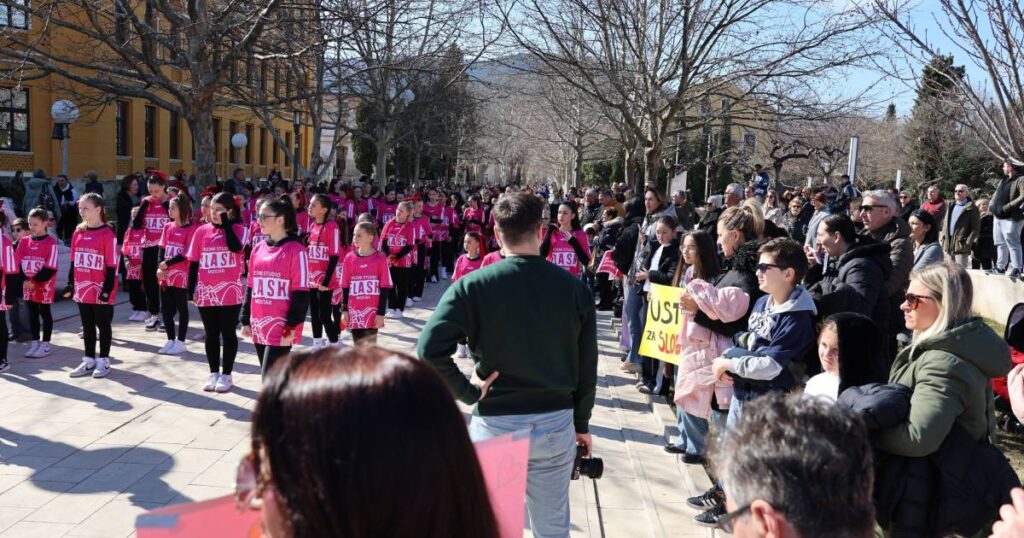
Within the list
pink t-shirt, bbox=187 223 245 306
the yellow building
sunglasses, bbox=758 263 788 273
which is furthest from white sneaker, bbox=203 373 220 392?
the yellow building

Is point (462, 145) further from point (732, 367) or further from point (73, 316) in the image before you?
point (732, 367)

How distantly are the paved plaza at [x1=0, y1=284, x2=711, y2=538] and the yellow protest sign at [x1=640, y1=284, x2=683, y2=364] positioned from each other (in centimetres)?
76

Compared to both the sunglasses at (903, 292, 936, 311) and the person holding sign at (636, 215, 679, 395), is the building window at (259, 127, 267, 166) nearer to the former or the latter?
the person holding sign at (636, 215, 679, 395)

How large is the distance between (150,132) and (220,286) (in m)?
30.2

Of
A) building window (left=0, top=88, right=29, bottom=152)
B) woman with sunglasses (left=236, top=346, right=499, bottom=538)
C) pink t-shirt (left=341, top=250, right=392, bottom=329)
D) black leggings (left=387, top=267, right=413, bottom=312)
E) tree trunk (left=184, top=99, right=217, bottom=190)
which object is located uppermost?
building window (left=0, top=88, right=29, bottom=152)

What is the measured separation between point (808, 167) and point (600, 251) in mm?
41851

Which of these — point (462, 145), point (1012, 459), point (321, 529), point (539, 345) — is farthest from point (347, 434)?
point (462, 145)

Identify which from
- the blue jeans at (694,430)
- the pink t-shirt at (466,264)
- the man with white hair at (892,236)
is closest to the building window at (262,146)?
the pink t-shirt at (466,264)

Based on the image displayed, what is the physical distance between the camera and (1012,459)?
19.9 feet

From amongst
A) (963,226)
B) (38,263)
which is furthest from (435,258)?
(963,226)

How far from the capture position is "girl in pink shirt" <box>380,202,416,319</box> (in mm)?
11992

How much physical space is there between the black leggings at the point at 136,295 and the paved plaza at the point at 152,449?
188 centimetres

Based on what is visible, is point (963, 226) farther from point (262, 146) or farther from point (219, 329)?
point (262, 146)

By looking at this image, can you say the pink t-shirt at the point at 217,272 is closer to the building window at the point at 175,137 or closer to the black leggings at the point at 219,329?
the black leggings at the point at 219,329
